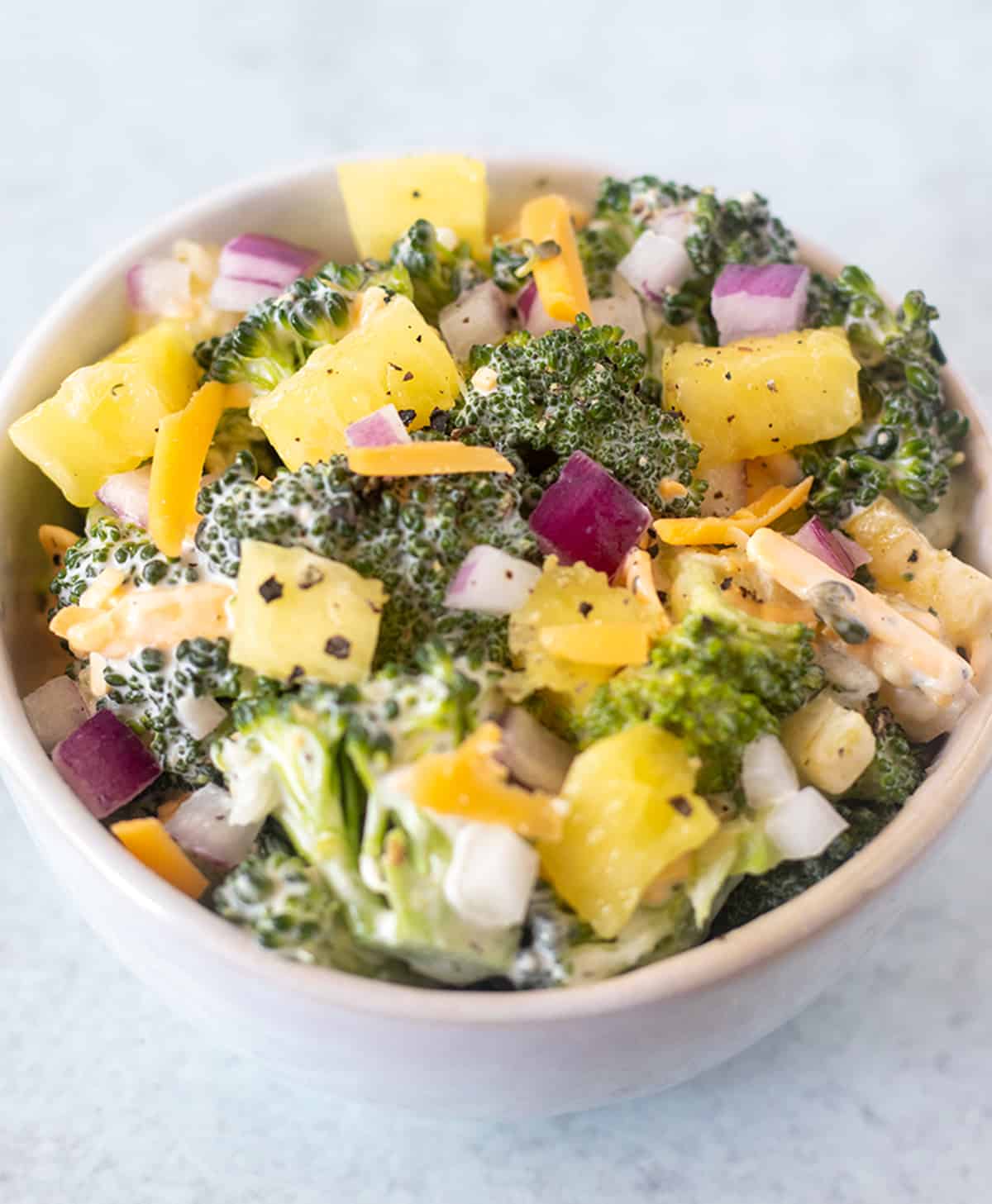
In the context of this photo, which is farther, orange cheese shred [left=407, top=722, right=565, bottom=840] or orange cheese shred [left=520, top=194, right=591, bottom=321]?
orange cheese shred [left=520, top=194, right=591, bottom=321]

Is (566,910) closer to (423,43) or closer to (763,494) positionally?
(763,494)

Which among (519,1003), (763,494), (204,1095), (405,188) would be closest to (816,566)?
(763,494)

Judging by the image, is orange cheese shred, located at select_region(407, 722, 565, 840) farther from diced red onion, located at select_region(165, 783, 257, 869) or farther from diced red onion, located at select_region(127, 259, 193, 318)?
diced red onion, located at select_region(127, 259, 193, 318)

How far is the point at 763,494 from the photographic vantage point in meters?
2.23

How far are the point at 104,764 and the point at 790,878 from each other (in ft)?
3.08

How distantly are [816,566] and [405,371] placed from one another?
640 millimetres

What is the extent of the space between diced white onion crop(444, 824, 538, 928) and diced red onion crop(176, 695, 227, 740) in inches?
17.4

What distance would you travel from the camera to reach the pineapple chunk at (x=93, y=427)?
7.06 ft

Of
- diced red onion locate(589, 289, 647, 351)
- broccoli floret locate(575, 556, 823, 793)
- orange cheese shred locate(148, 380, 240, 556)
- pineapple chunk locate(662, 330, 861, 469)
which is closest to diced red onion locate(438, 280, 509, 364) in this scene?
diced red onion locate(589, 289, 647, 351)

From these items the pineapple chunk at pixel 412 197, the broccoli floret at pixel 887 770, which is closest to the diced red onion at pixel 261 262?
the pineapple chunk at pixel 412 197

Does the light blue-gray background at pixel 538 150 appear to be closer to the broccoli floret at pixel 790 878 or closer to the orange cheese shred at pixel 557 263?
the orange cheese shred at pixel 557 263

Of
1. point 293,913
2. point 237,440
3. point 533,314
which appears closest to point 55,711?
point 237,440

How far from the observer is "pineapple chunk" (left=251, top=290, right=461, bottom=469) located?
203 cm

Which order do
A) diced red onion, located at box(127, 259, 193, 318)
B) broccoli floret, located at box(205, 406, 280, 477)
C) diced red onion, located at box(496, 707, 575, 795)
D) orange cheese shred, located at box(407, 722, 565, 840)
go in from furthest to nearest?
diced red onion, located at box(127, 259, 193, 318) < broccoli floret, located at box(205, 406, 280, 477) < diced red onion, located at box(496, 707, 575, 795) < orange cheese shred, located at box(407, 722, 565, 840)
